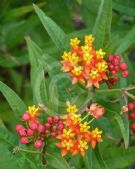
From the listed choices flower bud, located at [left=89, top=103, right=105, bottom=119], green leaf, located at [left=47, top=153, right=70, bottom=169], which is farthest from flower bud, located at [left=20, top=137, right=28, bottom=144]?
flower bud, located at [left=89, top=103, right=105, bottom=119]

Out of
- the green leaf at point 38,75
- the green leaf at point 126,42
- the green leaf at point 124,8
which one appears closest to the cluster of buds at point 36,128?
the green leaf at point 38,75

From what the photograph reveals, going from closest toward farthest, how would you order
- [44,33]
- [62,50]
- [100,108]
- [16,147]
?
[16,147] → [100,108] → [62,50] → [44,33]

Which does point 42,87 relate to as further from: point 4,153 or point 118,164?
point 118,164

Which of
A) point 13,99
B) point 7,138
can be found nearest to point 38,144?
point 7,138

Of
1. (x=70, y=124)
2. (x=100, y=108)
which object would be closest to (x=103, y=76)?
(x=100, y=108)

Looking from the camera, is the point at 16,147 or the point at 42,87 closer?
the point at 16,147

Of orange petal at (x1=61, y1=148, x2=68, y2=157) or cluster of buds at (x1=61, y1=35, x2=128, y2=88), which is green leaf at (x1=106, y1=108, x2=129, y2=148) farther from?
orange petal at (x1=61, y1=148, x2=68, y2=157)

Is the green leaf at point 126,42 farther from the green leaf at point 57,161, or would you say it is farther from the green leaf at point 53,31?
the green leaf at point 57,161
